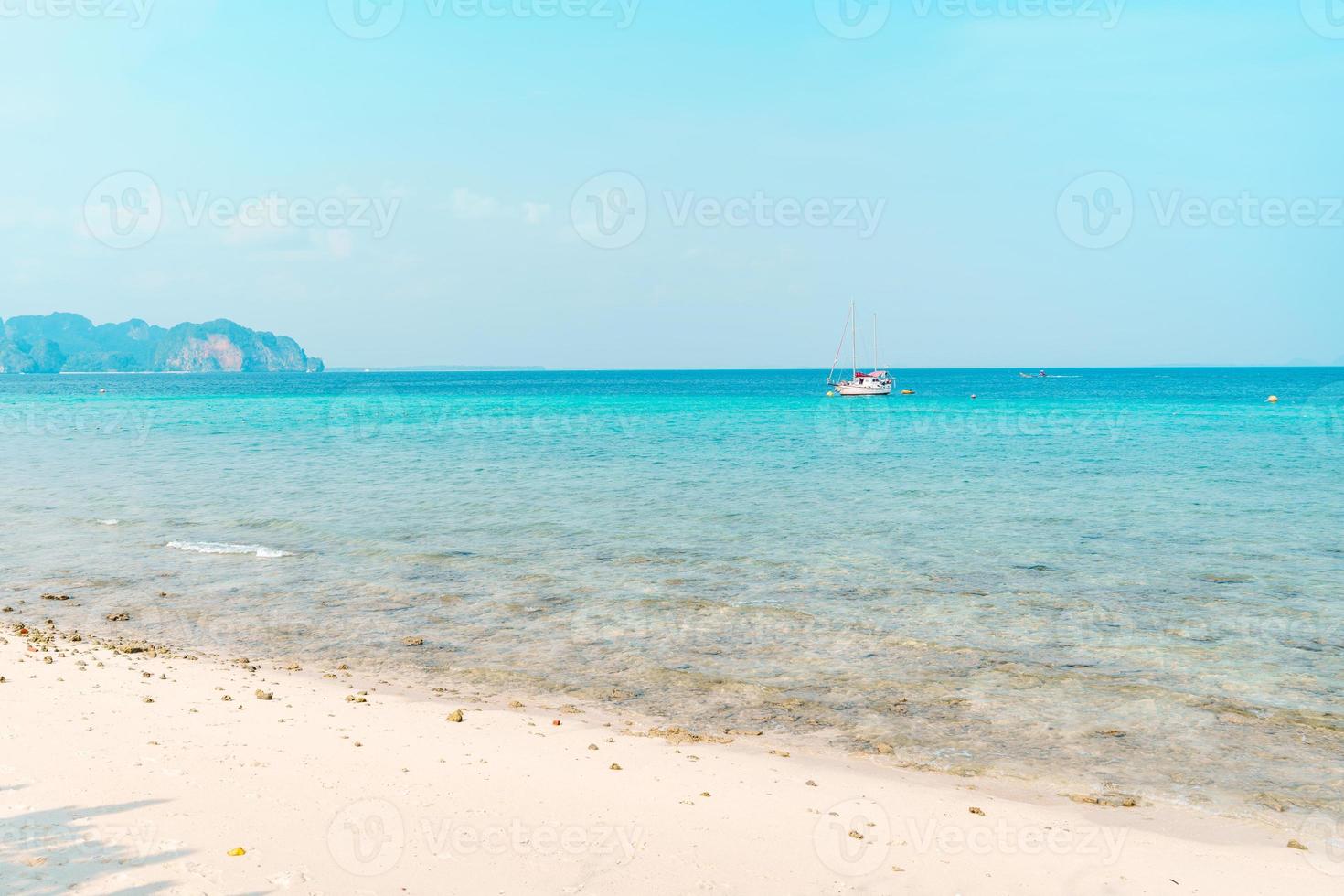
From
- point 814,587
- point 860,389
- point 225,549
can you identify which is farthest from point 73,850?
point 860,389

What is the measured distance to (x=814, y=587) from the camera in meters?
17.2

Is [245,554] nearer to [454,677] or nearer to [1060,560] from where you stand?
[454,677]

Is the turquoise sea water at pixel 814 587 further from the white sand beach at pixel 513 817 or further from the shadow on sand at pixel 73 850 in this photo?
the shadow on sand at pixel 73 850

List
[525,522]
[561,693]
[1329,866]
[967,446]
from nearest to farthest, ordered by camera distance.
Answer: [1329,866] → [561,693] → [525,522] → [967,446]

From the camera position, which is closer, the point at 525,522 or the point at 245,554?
the point at 245,554

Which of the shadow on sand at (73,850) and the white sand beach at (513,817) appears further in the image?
the white sand beach at (513,817)

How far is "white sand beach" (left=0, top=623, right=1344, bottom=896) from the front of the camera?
21.6 feet

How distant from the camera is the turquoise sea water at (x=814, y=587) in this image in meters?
10.6

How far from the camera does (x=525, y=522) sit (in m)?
24.6

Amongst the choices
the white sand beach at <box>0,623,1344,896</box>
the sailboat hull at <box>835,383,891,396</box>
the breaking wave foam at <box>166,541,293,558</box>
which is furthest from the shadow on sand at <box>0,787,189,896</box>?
the sailboat hull at <box>835,383,891,396</box>

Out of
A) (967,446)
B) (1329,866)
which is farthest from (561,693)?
(967,446)

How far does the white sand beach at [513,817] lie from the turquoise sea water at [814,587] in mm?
1321

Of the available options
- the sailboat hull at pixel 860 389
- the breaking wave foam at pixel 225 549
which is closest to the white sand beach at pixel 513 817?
the breaking wave foam at pixel 225 549

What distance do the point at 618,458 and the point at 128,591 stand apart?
26.5m
